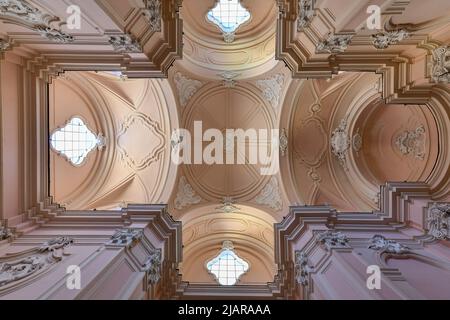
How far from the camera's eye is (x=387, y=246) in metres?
9.13

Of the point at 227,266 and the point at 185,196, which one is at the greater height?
the point at 185,196

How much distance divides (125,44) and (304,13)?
4.63 metres

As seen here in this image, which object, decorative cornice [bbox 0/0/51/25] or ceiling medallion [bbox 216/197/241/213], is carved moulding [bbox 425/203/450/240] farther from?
decorative cornice [bbox 0/0/51/25]

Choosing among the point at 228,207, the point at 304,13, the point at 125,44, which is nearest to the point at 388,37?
the point at 304,13

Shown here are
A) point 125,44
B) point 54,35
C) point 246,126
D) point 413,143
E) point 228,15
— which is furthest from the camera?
point 246,126

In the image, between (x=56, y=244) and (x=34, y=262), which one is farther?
(x=56, y=244)

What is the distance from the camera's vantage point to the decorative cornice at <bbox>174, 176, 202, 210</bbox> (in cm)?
1620

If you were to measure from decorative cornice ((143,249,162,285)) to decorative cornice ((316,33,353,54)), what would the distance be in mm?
7056

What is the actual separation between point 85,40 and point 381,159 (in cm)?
1181

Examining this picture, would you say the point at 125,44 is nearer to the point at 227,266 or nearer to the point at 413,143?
the point at 413,143

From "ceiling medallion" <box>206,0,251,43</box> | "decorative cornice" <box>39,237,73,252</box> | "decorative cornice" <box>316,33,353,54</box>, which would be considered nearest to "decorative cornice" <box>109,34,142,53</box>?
"decorative cornice" <box>316,33,353,54</box>

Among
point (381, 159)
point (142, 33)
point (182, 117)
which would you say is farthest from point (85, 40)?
point (381, 159)

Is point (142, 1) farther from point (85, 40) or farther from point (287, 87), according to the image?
point (287, 87)

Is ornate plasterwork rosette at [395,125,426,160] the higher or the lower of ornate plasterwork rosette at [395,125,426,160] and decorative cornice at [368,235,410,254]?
the higher
